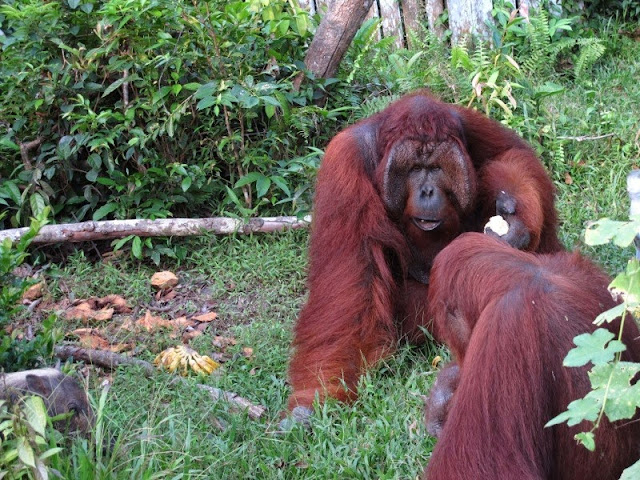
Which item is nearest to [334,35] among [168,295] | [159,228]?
[159,228]

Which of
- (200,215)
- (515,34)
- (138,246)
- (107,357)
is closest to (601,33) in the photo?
(515,34)

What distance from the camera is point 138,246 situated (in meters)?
4.54

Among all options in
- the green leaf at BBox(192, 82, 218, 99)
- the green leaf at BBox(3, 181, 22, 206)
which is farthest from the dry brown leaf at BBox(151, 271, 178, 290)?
the green leaf at BBox(192, 82, 218, 99)

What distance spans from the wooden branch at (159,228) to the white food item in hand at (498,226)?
1458 millimetres

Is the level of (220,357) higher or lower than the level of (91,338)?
lower

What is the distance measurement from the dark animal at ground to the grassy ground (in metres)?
0.08

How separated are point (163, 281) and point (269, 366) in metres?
0.96

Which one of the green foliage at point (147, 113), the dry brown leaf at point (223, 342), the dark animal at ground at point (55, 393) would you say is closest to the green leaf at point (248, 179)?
the green foliage at point (147, 113)

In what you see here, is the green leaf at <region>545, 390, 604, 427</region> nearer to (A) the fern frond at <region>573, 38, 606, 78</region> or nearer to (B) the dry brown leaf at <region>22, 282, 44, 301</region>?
(B) the dry brown leaf at <region>22, 282, 44, 301</region>

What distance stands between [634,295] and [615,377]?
0.58ft

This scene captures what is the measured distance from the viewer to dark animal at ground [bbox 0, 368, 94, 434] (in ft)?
8.45

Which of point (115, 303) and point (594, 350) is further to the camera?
point (115, 303)

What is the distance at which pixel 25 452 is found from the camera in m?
2.24

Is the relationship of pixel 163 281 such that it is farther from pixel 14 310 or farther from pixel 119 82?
pixel 14 310
